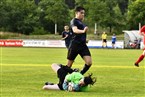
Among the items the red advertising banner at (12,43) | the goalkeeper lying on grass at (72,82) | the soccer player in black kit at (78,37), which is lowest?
the red advertising banner at (12,43)

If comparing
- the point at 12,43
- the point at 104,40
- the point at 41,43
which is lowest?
the point at 12,43

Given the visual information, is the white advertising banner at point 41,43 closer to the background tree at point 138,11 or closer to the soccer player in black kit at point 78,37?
the background tree at point 138,11

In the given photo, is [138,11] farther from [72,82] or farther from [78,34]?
[72,82]

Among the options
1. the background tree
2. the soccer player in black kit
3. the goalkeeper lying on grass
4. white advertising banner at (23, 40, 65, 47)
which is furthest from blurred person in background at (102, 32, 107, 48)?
the goalkeeper lying on grass

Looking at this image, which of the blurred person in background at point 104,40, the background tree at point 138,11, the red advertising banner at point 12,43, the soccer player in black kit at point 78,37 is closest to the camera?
the soccer player in black kit at point 78,37

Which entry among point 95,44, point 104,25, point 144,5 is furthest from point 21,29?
point 95,44

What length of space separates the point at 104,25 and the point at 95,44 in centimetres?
2378

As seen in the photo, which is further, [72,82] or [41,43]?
[41,43]

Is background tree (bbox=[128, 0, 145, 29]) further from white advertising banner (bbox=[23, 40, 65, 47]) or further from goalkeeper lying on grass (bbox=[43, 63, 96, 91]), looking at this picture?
goalkeeper lying on grass (bbox=[43, 63, 96, 91])

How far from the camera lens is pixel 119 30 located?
84188 millimetres

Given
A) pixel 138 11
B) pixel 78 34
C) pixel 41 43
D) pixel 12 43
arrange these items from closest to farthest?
pixel 78 34
pixel 41 43
pixel 12 43
pixel 138 11

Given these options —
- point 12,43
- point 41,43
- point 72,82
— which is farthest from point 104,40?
point 72,82

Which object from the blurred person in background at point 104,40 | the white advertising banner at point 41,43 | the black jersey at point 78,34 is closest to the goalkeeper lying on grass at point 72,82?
the black jersey at point 78,34

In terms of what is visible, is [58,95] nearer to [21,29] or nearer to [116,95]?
[116,95]
